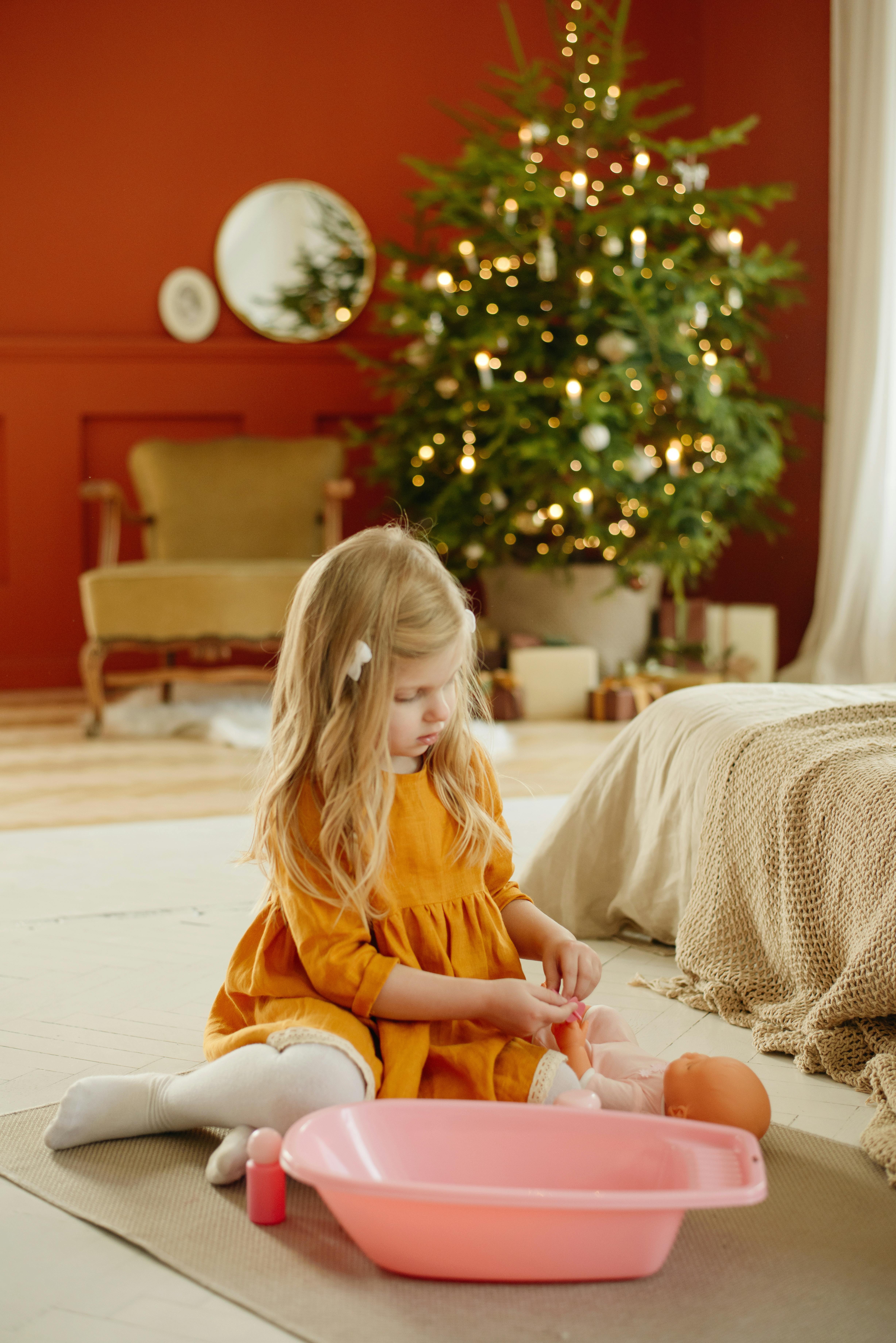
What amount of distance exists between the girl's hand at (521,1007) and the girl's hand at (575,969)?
7 cm

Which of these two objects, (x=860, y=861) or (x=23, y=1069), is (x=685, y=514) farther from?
(x=23, y=1069)

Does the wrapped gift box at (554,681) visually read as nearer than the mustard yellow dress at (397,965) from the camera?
No

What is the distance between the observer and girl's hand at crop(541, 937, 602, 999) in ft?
3.91

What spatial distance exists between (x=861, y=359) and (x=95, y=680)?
2.51 metres

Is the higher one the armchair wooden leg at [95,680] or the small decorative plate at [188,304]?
the small decorative plate at [188,304]

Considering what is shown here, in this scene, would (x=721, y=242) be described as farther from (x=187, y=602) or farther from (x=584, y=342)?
(x=187, y=602)

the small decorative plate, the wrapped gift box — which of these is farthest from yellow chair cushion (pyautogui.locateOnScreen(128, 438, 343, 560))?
the wrapped gift box

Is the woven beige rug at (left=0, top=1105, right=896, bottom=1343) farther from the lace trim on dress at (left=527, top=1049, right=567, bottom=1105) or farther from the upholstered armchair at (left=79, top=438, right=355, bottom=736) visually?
the upholstered armchair at (left=79, top=438, right=355, bottom=736)

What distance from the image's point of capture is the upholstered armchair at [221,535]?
149 inches

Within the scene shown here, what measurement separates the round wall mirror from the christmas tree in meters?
0.78

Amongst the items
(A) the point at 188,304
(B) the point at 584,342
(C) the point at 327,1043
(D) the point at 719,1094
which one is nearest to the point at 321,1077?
(C) the point at 327,1043

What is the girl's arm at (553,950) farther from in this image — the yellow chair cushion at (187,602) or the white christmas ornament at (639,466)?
the white christmas ornament at (639,466)

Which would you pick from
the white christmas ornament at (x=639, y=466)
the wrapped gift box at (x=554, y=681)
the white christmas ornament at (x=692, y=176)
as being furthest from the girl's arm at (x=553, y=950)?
the white christmas ornament at (x=692, y=176)

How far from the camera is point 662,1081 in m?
1.23
